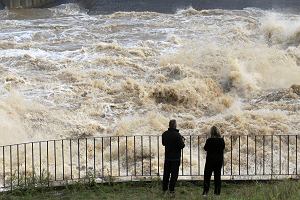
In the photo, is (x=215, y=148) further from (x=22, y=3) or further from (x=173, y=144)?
(x=22, y=3)

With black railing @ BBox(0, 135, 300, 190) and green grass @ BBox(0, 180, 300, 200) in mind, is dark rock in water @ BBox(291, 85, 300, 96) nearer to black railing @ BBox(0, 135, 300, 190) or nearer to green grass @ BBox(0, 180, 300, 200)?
black railing @ BBox(0, 135, 300, 190)

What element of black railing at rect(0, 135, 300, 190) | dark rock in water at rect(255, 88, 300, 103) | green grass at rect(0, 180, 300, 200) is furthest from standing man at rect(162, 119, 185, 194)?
dark rock in water at rect(255, 88, 300, 103)

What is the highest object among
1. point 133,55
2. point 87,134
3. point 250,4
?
point 250,4

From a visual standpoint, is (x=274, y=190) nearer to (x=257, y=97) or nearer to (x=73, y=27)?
(x=257, y=97)

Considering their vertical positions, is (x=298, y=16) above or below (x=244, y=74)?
above

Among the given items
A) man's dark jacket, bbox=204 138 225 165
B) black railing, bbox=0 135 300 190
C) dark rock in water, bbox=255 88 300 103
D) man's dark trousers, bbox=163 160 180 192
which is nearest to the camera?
man's dark jacket, bbox=204 138 225 165

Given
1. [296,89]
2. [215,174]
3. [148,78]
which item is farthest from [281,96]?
[215,174]

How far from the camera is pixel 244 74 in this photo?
853 inches

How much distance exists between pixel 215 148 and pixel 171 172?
788 mm

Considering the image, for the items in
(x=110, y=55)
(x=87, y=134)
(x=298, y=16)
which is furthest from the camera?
(x=298, y=16)

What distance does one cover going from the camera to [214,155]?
9.36m

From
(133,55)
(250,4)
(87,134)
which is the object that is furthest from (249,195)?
(250,4)

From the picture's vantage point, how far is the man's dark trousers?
375 inches

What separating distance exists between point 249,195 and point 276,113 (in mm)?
9125
